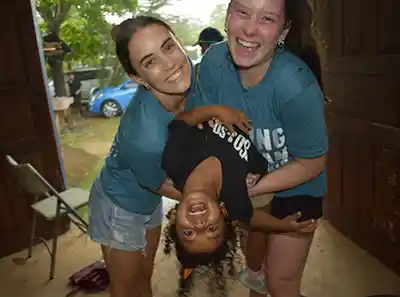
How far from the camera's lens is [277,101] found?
929mm

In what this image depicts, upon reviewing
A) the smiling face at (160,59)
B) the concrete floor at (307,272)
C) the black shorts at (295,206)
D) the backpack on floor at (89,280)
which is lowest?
the concrete floor at (307,272)

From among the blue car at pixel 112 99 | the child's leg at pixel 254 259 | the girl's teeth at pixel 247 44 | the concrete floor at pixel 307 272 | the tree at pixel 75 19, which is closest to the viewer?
the girl's teeth at pixel 247 44

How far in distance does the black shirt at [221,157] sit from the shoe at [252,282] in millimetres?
502

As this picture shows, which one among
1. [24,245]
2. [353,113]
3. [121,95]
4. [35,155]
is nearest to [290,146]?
[353,113]

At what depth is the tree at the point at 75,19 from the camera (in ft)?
13.9

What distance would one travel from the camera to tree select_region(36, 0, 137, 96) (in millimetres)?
4227

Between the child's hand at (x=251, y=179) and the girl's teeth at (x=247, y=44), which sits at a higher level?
the girl's teeth at (x=247, y=44)

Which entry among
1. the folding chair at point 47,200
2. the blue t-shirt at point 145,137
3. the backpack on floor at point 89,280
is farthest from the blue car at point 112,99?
the blue t-shirt at point 145,137

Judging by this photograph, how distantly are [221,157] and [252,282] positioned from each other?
0.65 m

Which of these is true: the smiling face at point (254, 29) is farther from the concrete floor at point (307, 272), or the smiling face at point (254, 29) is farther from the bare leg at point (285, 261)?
the concrete floor at point (307, 272)

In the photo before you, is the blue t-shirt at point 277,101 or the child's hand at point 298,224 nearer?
the blue t-shirt at point 277,101

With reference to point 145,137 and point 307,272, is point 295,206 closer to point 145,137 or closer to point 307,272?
point 145,137

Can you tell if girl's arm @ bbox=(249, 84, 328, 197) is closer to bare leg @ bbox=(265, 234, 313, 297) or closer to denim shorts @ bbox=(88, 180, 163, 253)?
bare leg @ bbox=(265, 234, 313, 297)

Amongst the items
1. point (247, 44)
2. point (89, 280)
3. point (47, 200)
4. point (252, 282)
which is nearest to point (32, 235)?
point (47, 200)
